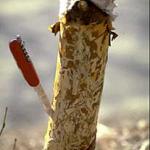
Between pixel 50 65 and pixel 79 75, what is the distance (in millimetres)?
2853

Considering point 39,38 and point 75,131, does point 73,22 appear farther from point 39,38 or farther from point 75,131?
point 39,38

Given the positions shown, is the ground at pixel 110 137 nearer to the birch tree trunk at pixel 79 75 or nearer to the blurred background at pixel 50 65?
the blurred background at pixel 50 65

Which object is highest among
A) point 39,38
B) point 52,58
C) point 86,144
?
A: point 39,38

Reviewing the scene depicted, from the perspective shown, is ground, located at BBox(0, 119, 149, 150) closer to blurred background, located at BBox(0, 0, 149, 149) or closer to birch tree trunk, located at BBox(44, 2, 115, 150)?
blurred background, located at BBox(0, 0, 149, 149)

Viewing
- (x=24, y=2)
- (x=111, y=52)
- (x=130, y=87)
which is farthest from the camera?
(x=24, y=2)

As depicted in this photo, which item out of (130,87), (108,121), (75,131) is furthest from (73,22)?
(130,87)

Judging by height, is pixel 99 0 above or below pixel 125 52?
below

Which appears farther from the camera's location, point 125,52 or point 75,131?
point 125,52

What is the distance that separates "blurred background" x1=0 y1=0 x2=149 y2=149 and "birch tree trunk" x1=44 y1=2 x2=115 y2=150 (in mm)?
1842

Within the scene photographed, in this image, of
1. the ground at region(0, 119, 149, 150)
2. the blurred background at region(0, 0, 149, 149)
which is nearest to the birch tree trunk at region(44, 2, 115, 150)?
the ground at region(0, 119, 149, 150)

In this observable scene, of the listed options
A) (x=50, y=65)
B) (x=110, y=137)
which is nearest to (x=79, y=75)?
(x=110, y=137)

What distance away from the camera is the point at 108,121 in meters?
4.20

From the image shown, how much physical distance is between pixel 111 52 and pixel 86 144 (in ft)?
9.81

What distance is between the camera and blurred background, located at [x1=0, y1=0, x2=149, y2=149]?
4227 millimetres
